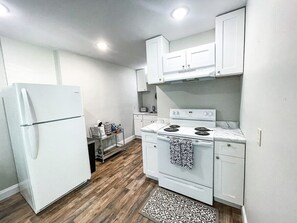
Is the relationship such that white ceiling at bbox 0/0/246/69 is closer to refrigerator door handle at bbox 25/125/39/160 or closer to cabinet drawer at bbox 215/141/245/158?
refrigerator door handle at bbox 25/125/39/160

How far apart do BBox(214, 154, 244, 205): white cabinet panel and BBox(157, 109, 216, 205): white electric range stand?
9 centimetres

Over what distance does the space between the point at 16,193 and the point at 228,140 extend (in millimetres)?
3320

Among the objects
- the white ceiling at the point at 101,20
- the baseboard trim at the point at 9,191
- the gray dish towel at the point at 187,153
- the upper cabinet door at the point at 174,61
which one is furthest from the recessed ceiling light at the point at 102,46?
the baseboard trim at the point at 9,191

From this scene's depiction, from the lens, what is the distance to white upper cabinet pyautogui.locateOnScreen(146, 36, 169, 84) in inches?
89.1

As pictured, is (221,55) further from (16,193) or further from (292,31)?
(16,193)

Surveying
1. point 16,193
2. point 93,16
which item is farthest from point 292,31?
point 16,193

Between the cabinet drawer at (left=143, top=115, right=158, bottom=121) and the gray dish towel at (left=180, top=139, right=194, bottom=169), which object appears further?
the cabinet drawer at (left=143, top=115, right=158, bottom=121)

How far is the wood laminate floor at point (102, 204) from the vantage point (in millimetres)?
1644

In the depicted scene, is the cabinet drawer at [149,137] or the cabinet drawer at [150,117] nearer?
the cabinet drawer at [149,137]

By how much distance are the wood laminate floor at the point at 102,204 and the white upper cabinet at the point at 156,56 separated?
6.00 ft

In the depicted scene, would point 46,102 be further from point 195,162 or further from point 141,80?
point 141,80

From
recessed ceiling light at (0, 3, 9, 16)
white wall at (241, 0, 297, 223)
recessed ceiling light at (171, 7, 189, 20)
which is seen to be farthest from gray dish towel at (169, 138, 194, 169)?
recessed ceiling light at (0, 3, 9, 16)

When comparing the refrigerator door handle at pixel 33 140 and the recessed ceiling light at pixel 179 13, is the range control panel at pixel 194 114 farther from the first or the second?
the refrigerator door handle at pixel 33 140

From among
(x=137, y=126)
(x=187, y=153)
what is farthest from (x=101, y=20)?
(x=137, y=126)
